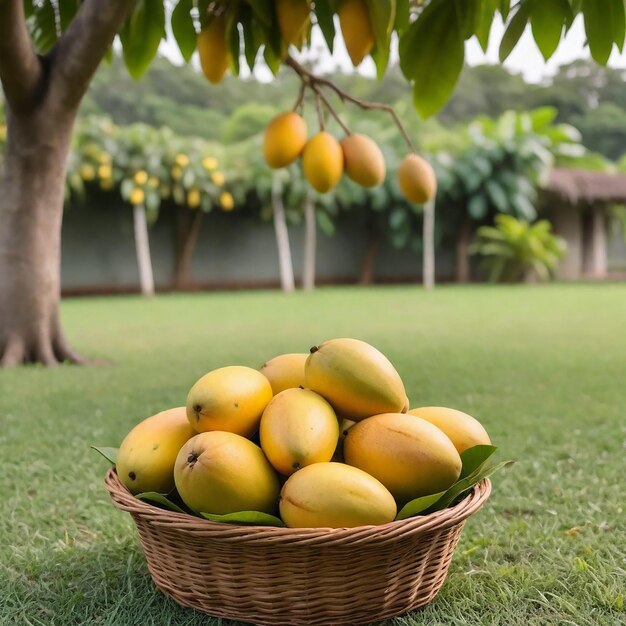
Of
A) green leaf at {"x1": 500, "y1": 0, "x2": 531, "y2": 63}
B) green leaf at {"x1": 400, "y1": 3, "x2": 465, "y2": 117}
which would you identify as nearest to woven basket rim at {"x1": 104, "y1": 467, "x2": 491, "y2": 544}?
green leaf at {"x1": 400, "y1": 3, "x2": 465, "y2": 117}

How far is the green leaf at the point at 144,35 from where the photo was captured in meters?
2.67

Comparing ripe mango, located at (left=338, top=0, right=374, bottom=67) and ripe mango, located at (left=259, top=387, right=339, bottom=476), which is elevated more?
ripe mango, located at (left=338, top=0, right=374, bottom=67)

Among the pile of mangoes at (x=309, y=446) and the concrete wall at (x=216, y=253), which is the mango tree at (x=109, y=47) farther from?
the concrete wall at (x=216, y=253)

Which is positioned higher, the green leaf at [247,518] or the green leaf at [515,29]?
the green leaf at [515,29]

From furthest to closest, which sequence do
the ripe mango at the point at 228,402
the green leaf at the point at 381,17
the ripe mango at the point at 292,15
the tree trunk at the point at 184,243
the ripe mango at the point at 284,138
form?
the tree trunk at the point at 184,243
the ripe mango at the point at 284,138
the ripe mango at the point at 292,15
the green leaf at the point at 381,17
the ripe mango at the point at 228,402

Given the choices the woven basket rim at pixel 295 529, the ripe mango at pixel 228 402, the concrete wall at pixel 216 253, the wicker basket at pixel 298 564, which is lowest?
the wicker basket at pixel 298 564

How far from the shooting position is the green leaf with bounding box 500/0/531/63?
5.95 feet

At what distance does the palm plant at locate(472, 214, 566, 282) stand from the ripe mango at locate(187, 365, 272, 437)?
11449mm

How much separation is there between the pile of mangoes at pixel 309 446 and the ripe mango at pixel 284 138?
107 cm

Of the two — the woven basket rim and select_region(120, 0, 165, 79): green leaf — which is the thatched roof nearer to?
select_region(120, 0, 165, 79): green leaf

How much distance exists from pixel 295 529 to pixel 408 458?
0.27m

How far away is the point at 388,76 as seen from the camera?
78.6 ft

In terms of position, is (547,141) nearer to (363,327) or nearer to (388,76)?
(363,327)

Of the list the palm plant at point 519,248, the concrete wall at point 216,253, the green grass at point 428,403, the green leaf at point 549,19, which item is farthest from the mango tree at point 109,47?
the palm plant at point 519,248
